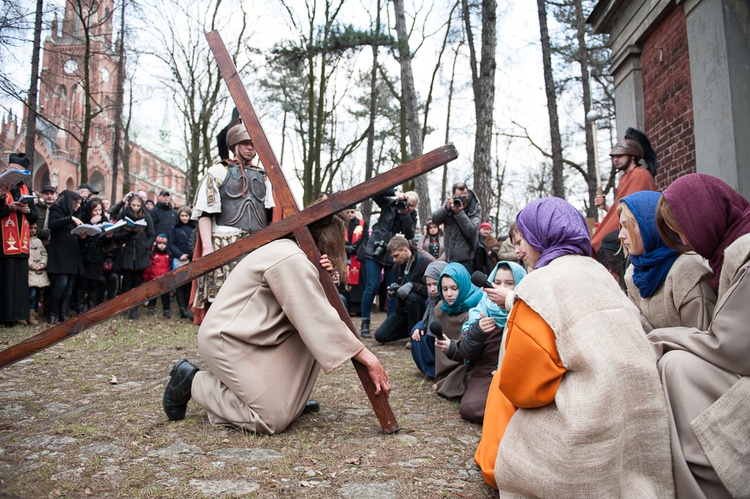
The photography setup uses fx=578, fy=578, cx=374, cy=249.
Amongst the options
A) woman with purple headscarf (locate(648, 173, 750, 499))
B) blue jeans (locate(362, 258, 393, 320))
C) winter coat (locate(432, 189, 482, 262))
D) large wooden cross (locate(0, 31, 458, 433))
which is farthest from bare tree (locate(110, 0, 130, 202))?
woman with purple headscarf (locate(648, 173, 750, 499))

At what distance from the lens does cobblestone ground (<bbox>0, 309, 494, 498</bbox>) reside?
2658mm

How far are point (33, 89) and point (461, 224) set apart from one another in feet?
30.6

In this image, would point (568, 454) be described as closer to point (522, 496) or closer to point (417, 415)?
point (522, 496)

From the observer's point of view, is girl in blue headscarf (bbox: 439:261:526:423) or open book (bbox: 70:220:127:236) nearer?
girl in blue headscarf (bbox: 439:261:526:423)

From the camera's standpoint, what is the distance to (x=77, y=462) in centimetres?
291

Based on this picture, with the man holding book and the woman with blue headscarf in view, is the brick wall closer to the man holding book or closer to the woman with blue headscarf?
the woman with blue headscarf

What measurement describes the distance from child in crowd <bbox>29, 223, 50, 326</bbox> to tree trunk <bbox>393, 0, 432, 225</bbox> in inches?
306

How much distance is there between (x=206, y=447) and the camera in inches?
125

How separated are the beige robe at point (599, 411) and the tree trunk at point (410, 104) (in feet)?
36.7

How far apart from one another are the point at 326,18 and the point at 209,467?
56.9ft

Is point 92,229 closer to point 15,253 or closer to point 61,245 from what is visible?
point 61,245

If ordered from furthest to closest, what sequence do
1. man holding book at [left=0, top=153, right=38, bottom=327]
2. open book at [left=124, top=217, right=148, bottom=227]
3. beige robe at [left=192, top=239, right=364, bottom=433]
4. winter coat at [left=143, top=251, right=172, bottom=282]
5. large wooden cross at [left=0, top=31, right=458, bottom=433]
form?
1. winter coat at [left=143, top=251, right=172, bottom=282]
2. open book at [left=124, top=217, right=148, bottom=227]
3. man holding book at [left=0, top=153, right=38, bottom=327]
4. beige robe at [left=192, top=239, right=364, bottom=433]
5. large wooden cross at [left=0, top=31, right=458, bottom=433]

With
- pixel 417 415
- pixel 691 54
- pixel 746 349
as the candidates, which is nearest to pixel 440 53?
pixel 691 54

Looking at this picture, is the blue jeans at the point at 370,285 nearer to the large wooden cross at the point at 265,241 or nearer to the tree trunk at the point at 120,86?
the large wooden cross at the point at 265,241
